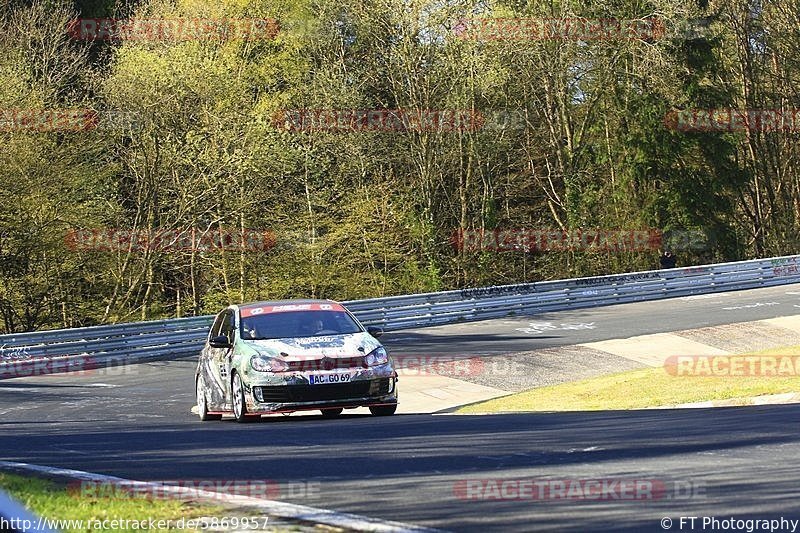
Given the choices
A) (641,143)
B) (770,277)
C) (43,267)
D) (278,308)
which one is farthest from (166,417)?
(641,143)

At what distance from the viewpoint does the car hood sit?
1345 cm

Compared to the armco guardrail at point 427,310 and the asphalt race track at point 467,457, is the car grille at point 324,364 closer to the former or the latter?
the asphalt race track at point 467,457

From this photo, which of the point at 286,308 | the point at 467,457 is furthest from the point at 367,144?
the point at 467,457

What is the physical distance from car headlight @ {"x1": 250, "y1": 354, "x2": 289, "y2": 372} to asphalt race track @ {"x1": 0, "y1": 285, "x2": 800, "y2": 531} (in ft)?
2.12

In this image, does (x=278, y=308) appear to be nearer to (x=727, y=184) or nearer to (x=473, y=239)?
(x=473, y=239)

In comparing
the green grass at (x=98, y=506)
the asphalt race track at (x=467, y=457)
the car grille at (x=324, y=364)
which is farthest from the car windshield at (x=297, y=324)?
the green grass at (x=98, y=506)

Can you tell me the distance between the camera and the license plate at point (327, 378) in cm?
1325

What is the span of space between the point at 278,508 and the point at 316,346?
6757mm

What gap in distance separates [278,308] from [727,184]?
1568 inches

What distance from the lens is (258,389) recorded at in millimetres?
13406

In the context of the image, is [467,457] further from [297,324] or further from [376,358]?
[297,324]

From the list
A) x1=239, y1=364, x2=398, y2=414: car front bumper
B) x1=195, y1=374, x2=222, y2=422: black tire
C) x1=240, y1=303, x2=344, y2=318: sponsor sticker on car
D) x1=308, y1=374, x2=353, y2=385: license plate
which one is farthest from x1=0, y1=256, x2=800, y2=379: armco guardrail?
x1=308, y1=374, x2=353, y2=385: license plate

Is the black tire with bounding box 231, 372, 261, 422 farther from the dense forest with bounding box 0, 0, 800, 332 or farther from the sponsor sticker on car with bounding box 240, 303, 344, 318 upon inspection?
the dense forest with bounding box 0, 0, 800, 332

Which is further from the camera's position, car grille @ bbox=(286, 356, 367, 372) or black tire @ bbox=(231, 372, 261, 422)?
black tire @ bbox=(231, 372, 261, 422)
